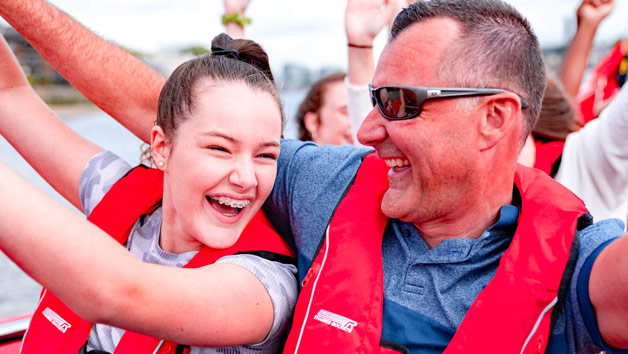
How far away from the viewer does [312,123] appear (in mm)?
3965

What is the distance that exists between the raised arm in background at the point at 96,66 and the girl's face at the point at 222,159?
460mm

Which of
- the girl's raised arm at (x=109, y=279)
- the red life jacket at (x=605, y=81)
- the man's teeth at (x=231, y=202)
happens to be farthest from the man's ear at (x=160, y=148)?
the red life jacket at (x=605, y=81)

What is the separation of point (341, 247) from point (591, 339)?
27.7 inches

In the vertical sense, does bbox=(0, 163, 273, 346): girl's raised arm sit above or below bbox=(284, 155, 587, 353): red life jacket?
above

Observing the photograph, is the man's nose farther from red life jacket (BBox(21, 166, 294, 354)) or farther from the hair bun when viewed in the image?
the hair bun

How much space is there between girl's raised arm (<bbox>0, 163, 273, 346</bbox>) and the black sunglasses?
0.68 m

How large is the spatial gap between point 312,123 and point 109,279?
113 inches

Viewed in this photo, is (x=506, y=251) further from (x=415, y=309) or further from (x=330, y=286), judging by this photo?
(x=330, y=286)

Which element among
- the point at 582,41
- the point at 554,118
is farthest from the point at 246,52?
the point at 582,41

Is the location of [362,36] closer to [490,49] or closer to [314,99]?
[490,49]

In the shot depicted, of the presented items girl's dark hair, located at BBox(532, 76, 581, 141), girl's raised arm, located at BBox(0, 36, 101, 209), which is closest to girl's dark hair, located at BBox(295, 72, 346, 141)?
girl's dark hair, located at BBox(532, 76, 581, 141)

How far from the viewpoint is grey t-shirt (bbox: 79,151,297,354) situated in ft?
5.32

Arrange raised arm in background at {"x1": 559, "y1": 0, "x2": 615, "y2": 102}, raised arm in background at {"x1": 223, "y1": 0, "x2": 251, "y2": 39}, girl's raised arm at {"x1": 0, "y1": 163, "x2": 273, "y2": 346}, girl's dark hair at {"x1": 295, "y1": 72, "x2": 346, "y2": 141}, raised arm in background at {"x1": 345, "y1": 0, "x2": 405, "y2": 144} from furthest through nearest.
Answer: girl's dark hair at {"x1": 295, "y1": 72, "x2": 346, "y2": 141} → raised arm in background at {"x1": 559, "y1": 0, "x2": 615, "y2": 102} → raised arm in background at {"x1": 223, "y1": 0, "x2": 251, "y2": 39} → raised arm in background at {"x1": 345, "y1": 0, "x2": 405, "y2": 144} → girl's raised arm at {"x1": 0, "y1": 163, "x2": 273, "y2": 346}

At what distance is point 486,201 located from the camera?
67.8 inches
